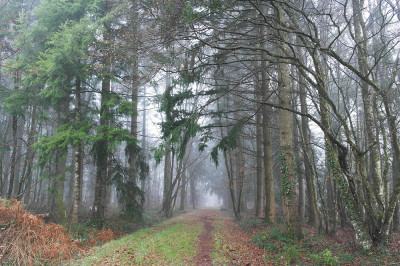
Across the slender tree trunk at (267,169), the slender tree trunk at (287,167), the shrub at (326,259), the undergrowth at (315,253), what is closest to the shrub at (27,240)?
the undergrowth at (315,253)

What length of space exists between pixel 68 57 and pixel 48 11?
131 inches

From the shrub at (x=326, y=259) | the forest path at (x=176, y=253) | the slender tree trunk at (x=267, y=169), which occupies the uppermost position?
the slender tree trunk at (x=267, y=169)

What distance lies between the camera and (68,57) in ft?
34.2

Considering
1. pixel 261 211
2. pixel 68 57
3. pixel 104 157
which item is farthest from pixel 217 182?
pixel 68 57

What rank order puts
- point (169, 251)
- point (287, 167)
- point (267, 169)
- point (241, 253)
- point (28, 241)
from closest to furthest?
point (169, 251) < point (28, 241) < point (241, 253) < point (287, 167) < point (267, 169)

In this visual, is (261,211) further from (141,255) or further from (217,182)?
(217,182)

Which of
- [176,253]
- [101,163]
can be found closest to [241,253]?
[176,253]

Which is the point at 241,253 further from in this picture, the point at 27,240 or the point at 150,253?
the point at 27,240

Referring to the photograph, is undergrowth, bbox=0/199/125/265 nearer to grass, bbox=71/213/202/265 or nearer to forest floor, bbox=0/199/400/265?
forest floor, bbox=0/199/400/265

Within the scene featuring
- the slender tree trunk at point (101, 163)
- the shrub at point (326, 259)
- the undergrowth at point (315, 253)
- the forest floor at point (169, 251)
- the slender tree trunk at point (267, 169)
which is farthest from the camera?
the slender tree trunk at point (101, 163)

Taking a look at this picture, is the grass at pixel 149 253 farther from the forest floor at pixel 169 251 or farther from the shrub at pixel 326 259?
the shrub at pixel 326 259

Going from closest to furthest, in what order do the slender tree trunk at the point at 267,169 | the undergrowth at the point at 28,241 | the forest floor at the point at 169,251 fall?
the forest floor at the point at 169,251 < the undergrowth at the point at 28,241 < the slender tree trunk at the point at 267,169

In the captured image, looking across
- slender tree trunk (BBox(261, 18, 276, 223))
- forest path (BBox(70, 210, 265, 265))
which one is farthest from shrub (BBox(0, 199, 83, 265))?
slender tree trunk (BBox(261, 18, 276, 223))

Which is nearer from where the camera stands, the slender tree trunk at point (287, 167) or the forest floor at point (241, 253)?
the forest floor at point (241, 253)
